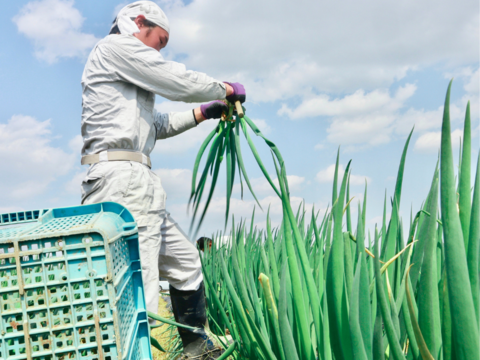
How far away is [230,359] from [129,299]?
98 centimetres

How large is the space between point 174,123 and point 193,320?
3.61 feet

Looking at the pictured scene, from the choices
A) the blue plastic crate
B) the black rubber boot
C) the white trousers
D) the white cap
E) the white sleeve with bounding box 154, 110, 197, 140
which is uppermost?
the white cap

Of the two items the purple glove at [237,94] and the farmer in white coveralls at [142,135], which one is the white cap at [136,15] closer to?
the farmer in white coveralls at [142,135]

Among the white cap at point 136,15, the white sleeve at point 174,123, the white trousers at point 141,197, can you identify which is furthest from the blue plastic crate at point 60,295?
the white sleeve at point 174,123

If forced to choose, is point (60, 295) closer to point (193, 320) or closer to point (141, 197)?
point (141, 197)

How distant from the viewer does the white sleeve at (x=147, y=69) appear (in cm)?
179

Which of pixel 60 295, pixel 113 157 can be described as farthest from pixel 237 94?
pixel 60 295

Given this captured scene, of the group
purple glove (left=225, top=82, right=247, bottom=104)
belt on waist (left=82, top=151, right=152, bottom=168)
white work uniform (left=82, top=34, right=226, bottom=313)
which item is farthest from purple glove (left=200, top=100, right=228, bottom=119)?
belt on waist (left=82, top=151, right=152, bottom=168)

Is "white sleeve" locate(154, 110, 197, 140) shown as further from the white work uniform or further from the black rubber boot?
the black rubber boot

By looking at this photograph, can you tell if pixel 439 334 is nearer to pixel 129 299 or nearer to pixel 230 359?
pixel 129 299

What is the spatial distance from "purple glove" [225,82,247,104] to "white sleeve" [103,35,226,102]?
10.8 inches

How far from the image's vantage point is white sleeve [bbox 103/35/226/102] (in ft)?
5.89

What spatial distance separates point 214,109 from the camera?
2223 mm

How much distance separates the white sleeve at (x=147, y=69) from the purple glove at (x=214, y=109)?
0.97 ft
